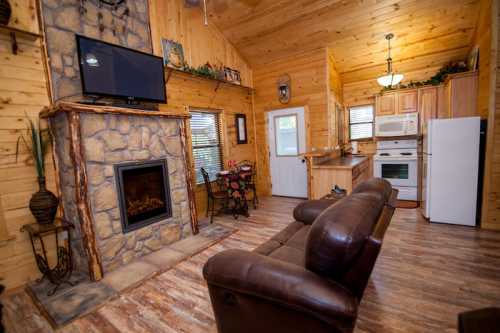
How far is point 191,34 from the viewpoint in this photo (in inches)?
157

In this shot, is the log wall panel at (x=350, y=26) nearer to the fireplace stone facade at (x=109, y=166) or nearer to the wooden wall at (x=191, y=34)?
the wooden wall at (x=191, y=34)

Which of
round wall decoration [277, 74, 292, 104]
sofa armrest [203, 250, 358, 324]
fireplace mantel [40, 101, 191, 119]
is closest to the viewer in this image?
sofa armrest [203, 250, 358, 324]

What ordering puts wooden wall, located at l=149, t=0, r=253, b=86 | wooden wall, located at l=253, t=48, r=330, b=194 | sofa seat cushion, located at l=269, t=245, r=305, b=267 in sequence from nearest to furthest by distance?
sofa seat cushion, located at l=269, t=245, r=305, b=267, wooden wall, located at l=149, t=0, r=253, b=86, wooden wall, located at l=253, t=48, r=330, b=194

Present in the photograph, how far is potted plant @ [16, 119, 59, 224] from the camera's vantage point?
2227 millimetres

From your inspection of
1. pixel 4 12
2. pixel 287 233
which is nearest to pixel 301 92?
pixel 287 233

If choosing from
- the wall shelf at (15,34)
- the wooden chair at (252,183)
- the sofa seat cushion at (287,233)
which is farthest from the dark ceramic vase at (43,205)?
the wooden chair at (252,183)

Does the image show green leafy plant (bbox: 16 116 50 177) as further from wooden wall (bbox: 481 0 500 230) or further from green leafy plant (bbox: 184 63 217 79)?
wooden wall (bbox: 481 0 500 230)

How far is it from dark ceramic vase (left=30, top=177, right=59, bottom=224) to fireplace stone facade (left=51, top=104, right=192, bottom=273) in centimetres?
16

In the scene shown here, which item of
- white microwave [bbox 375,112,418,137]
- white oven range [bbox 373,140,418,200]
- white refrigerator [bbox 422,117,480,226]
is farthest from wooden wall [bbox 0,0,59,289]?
white microwave [bbox 375,112,418,137]

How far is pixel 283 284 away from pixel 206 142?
3.65 m

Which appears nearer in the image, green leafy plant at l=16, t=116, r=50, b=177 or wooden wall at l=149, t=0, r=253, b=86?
green leafy plant at l=16, t=116, r=50, b=177

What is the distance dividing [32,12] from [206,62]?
243cm

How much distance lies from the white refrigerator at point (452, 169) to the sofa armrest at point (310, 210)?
→ 2.06 m

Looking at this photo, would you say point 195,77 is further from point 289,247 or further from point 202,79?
point 289,247
